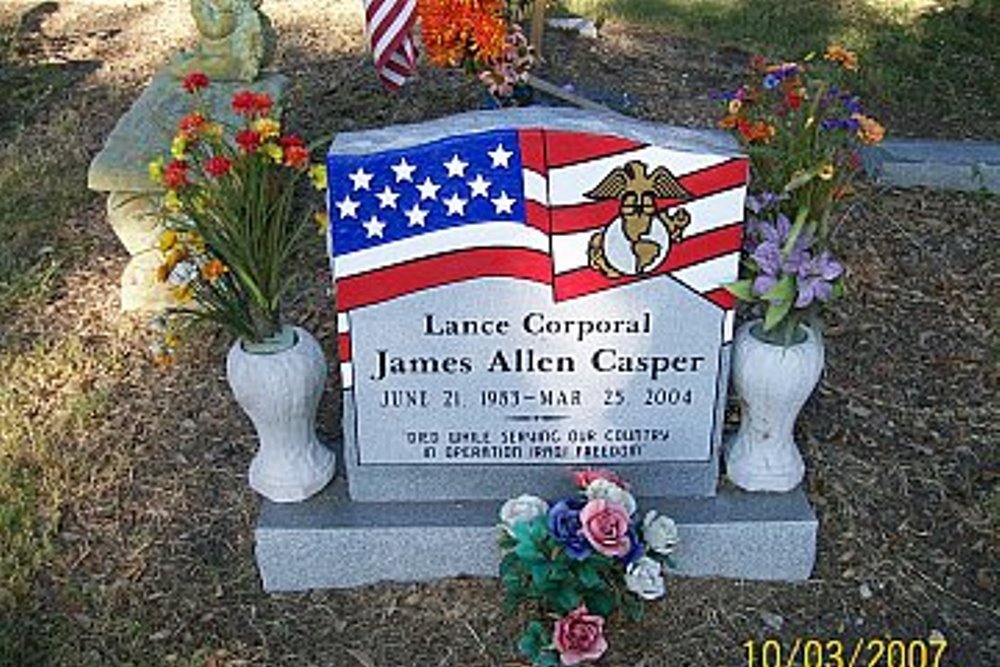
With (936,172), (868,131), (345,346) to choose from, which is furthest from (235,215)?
(936,172)

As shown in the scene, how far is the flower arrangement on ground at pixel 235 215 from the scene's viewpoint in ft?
9.76

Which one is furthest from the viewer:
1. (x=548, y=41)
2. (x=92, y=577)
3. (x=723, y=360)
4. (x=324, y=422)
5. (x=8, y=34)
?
(x=8, y=34)

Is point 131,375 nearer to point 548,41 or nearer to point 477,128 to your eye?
point 477,128

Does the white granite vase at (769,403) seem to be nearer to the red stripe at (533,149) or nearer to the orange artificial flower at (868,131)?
the orange artificial flower at (868,131)

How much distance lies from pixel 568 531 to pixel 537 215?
2.45ft

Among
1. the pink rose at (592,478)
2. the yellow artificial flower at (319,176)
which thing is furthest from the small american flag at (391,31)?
the pink rose at (592,478)

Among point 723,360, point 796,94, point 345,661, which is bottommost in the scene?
point 345,661

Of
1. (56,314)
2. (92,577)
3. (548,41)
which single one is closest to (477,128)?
(92,577)

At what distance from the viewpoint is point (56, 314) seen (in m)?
4.49

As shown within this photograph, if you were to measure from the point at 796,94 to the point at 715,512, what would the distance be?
1.08m

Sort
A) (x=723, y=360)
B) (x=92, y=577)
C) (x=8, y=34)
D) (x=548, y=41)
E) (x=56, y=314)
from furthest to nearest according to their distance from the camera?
(x=8, y=34) → (x=548, y=41) → (x=56, y=314) → (x=92, y=577) → (x=723, y=360)

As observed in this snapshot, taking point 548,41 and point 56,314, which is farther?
point 548,41

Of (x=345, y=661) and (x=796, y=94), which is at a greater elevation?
(x=796, y=94)

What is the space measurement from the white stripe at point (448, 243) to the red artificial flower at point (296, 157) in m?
0.24
